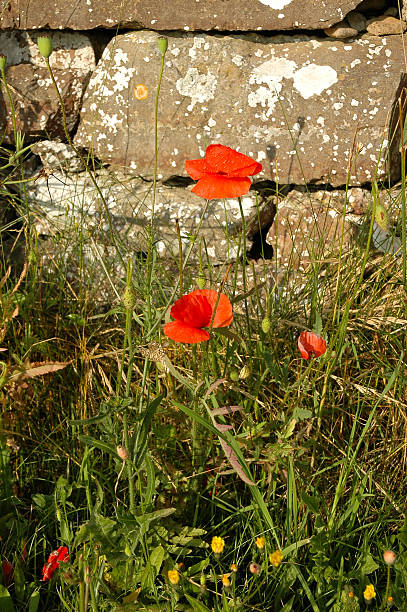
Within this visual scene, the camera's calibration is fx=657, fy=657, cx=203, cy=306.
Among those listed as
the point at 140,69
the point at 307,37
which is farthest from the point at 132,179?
the point at 307,37

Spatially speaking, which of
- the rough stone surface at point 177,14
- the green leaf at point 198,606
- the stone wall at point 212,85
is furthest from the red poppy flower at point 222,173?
the rough stone surface at point 177,14

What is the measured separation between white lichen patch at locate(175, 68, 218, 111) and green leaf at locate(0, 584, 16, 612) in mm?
1622

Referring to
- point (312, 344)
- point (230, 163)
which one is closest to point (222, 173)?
point (230, 163)

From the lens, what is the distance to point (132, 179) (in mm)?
2285

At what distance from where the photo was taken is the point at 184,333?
1279mm

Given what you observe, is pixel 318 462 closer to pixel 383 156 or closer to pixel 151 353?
pixel 151 353

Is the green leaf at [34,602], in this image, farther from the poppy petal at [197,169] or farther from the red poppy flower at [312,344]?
the poppy petal at [197,169]

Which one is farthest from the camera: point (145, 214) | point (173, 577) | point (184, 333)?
point (145, 214)

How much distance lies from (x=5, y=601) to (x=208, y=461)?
519 millimetres

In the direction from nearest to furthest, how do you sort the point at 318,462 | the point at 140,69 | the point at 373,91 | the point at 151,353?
the point at 151,353 → the point at 318,462 → the point at 373,91 → the point at 140,69

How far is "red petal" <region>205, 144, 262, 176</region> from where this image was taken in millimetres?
1390

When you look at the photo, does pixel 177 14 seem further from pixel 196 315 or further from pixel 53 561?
pixel 53 561

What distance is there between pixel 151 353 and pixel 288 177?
117 centimetres

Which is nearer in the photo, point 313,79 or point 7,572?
point 7,572
